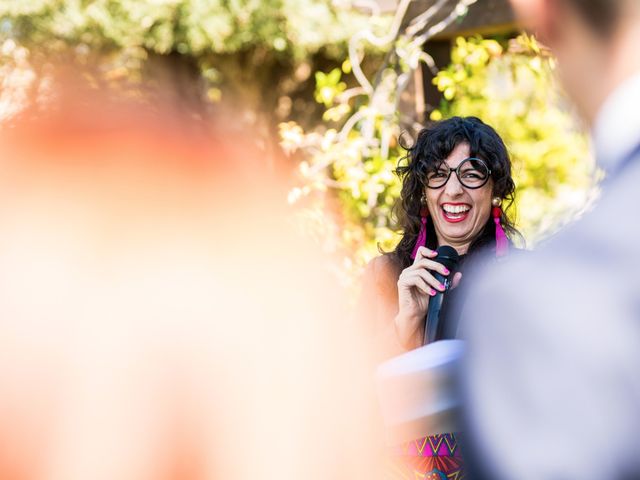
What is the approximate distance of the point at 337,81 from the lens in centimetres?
522

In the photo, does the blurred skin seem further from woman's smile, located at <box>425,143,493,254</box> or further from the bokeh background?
woman's smile, located at <box>425,143,493,254</box>

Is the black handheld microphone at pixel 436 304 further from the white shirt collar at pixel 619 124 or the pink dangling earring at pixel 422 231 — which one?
the white shirt collar at pixel 619 124

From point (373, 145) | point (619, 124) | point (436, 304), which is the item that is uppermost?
point (373, 145)

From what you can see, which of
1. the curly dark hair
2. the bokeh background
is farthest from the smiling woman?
the bokeh background

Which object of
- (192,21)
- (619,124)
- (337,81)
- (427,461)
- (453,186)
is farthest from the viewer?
(192,21)

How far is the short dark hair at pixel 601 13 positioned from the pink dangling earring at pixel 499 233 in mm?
1702

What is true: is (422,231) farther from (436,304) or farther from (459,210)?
(436,304)

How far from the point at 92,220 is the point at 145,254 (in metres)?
0.08

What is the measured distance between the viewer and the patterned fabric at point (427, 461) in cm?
223

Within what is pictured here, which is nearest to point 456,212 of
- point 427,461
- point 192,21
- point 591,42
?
point 427,461

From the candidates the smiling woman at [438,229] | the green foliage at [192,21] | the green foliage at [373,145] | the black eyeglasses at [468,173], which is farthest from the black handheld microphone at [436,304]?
the green foliage at [192,21]

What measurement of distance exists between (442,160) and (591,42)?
72.1 inches

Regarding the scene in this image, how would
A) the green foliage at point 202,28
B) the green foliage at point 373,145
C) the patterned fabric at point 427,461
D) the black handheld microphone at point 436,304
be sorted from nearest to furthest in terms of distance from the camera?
1. the patterned fabric at point 427,461
2. the black handheld microphone at point 436,304
3. the green foliage at point 373,145
4. the green foliage at point 202,28

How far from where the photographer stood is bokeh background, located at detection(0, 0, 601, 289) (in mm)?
3039
